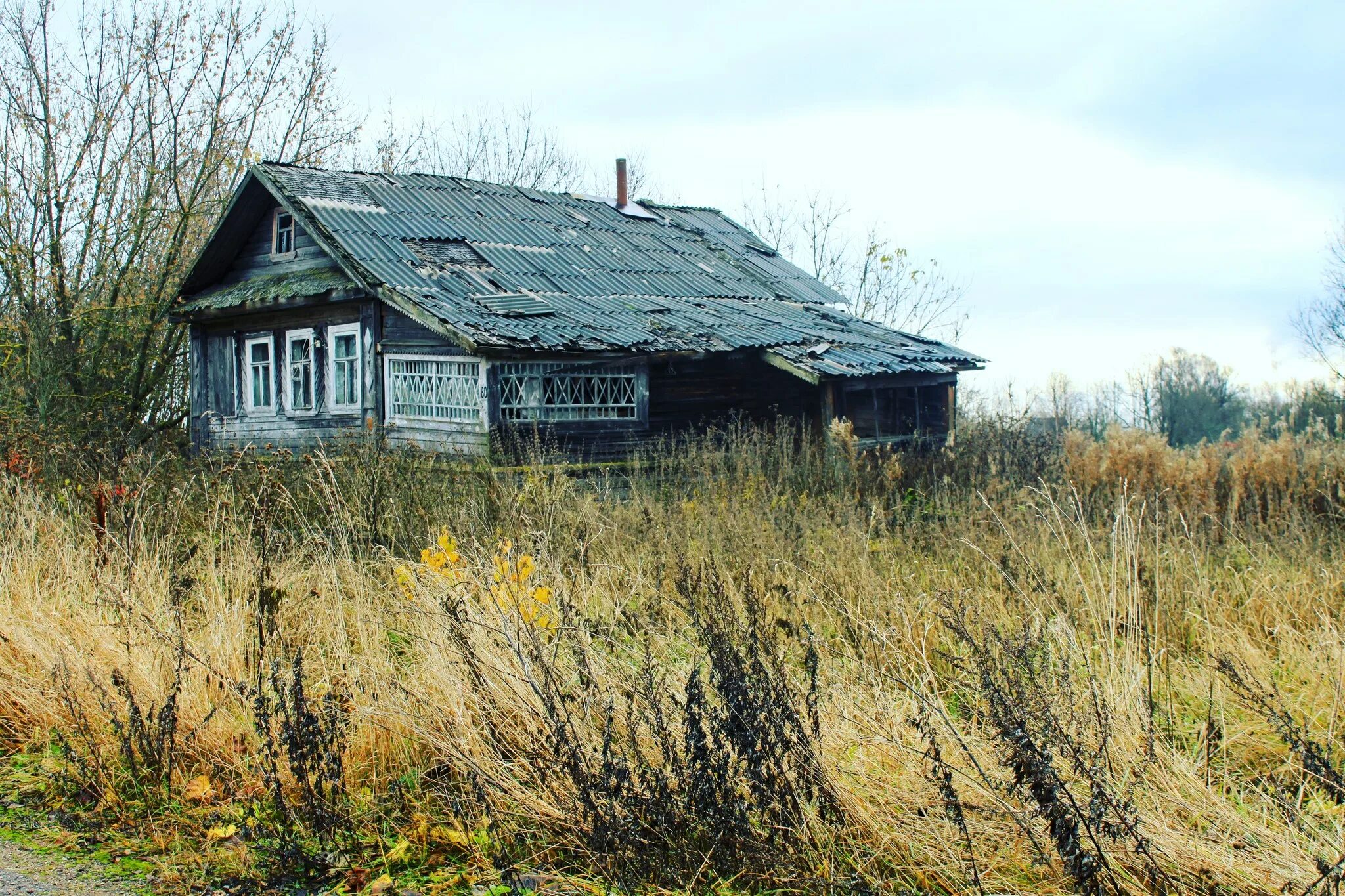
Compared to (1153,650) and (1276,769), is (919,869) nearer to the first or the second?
(1276,769)

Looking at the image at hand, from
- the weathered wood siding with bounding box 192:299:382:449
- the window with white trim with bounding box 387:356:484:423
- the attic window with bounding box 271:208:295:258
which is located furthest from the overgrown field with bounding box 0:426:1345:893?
the attic window with bounding box 271:208:295:258

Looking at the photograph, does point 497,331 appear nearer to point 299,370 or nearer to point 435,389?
point 435,389

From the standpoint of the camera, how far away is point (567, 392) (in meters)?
14.4

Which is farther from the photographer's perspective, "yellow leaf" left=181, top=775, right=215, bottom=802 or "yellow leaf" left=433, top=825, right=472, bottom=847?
"yellow leaf" left=181, top=775, right=215, bottom=802

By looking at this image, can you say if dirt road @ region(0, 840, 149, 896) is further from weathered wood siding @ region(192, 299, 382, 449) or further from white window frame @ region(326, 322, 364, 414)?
white window frame @ region(326, 322, 364, 414)

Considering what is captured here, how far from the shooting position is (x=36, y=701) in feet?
15.9

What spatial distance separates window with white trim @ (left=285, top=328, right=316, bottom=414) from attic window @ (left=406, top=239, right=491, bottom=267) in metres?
2.31

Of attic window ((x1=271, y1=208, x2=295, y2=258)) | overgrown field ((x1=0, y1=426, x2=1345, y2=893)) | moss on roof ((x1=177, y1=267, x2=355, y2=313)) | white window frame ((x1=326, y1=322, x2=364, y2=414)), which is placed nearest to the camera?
overgrown field ((x1=0, y1=426, x2=1345, y2=893))

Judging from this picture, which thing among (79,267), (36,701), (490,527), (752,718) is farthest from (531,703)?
(79,267)

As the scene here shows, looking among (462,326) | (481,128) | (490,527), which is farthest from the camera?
(481,128)

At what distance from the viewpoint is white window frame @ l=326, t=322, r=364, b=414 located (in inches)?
610

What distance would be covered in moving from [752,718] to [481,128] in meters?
32.9

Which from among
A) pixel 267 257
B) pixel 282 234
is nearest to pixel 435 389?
pixel 282 234

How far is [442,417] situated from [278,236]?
5462 millimetres
